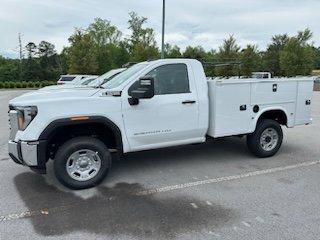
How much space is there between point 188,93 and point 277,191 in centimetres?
207

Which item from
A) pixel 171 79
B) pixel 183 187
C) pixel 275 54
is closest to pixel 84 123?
pixel 171 79

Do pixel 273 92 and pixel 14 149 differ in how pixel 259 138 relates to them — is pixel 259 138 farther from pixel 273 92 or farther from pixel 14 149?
pixel 14 149

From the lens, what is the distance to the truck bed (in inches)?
248

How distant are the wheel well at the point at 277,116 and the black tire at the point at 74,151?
123 inches

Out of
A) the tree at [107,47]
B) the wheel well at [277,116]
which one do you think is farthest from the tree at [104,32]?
the wheel well at [277,116]

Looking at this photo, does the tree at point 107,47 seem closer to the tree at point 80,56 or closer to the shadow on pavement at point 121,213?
the tree at point 80,56

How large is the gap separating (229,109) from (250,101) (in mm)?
484

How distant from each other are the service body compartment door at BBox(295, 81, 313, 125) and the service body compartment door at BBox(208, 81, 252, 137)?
121cm

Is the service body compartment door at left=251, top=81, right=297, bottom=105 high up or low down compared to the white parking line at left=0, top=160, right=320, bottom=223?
up

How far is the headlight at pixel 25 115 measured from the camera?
5055 mm

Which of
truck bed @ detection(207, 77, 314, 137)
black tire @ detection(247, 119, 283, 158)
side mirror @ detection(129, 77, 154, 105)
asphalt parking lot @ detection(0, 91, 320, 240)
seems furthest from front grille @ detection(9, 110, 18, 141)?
black tire @ detection(247, 119, 283, 158)

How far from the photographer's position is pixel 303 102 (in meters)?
7.20

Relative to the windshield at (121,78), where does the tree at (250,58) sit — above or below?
above

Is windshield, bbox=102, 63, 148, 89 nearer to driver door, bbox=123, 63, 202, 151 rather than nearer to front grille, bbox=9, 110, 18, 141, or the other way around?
driver door, bbox=123, 63, 202, 151
